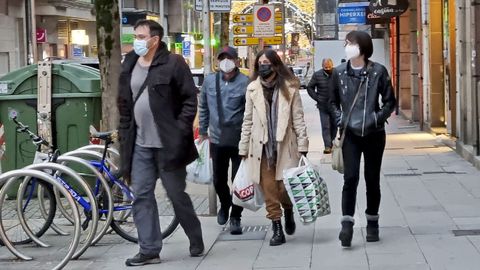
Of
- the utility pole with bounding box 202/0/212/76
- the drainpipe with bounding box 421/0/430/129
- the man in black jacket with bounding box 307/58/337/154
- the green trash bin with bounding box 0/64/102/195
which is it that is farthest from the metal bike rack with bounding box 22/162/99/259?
the drainpipe with bounding box 421/0/430/129

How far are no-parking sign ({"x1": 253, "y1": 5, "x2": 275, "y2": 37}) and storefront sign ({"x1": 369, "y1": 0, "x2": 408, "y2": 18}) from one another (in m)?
4.29

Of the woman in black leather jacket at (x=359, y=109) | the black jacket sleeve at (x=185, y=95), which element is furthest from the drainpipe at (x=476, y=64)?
the black jacket sleeve at (x=185, y=95)

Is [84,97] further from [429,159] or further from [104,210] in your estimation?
[429,159]

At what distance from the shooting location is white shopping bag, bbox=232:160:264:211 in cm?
855

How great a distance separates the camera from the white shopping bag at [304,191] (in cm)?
813

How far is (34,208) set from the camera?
8.58 m

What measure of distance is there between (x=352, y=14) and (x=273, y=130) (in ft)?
74.6

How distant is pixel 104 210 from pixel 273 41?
47.0 feet

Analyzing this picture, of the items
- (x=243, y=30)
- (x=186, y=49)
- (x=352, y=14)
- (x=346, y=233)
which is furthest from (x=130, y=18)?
(x=346, y=233)

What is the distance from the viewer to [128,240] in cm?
877

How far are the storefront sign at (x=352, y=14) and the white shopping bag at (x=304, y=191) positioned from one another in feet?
74.4

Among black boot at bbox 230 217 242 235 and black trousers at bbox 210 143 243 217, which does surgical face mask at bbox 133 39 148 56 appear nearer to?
black trousers at bbox 210 143 243 217

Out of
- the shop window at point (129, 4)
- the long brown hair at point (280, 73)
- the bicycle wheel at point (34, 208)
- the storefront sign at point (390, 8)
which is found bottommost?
the bicycle wheel at point (34, 208)

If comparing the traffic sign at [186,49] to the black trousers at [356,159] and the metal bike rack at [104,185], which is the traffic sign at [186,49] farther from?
the black trousers at [356,159]
